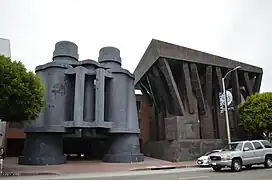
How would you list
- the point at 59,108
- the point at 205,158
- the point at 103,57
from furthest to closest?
the point at 103,57, the point at 59,108, the point at 205,158

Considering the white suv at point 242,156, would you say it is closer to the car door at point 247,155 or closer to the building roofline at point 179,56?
the car door at point 247,155

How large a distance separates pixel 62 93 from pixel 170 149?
12.2 metres

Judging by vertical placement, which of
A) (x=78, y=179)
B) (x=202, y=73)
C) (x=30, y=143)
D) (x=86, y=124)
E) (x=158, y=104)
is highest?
(x=202, y=73)

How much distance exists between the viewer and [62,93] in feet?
90.0

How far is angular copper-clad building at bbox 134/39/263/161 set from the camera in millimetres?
28589

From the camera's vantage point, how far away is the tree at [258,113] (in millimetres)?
27814

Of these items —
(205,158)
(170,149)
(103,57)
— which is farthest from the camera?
(103,57)

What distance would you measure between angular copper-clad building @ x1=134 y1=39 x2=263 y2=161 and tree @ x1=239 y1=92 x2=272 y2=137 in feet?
6.28

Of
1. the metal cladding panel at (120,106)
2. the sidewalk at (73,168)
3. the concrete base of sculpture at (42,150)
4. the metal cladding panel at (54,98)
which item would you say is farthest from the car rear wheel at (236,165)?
the concrete base of sculpture at (42,150)

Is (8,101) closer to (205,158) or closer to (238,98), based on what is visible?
(205,158)

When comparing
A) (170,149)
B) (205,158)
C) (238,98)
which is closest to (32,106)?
(205,158)

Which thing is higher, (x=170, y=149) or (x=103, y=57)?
(x=103, y=57)

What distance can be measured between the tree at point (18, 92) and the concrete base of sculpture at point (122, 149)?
11.2 m

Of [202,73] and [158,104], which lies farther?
[158,104]
